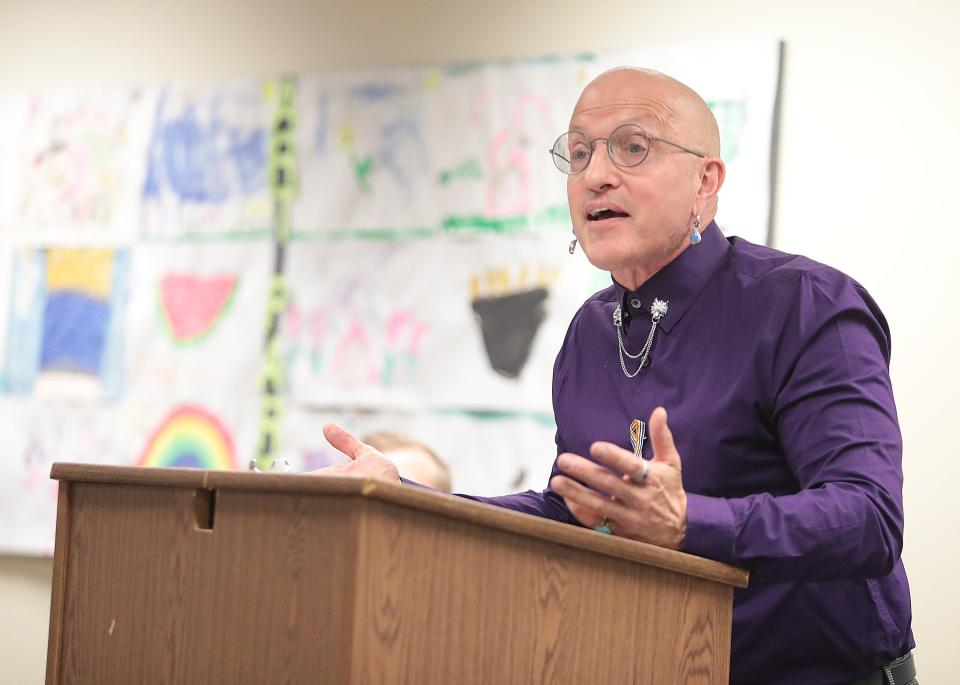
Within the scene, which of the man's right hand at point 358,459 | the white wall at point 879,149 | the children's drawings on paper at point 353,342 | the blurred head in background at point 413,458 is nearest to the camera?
the man's right hand at point 358,459

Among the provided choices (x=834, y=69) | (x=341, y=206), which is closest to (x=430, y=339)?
(x=341, y=206)

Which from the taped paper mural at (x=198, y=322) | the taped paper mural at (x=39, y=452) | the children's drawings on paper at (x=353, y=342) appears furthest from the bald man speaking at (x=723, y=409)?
the taped paper mural at (x=39, y=452)

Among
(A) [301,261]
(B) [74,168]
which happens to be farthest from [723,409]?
(B) [74,168]

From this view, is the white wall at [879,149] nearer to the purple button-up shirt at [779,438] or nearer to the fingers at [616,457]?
the purple button-up shirt at [779,438]

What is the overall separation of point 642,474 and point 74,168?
3.26 meters

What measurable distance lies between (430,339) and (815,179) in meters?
1.24

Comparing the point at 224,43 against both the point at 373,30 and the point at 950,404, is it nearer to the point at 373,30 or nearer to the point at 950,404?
the point at 373,30

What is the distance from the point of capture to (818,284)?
64.2 inches

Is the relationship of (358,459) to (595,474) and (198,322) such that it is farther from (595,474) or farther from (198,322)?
(198,322)

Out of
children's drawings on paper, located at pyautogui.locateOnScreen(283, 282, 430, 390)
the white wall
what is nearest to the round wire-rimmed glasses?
the white wall

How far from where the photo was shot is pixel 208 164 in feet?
12.5

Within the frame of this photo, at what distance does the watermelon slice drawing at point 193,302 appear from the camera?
3.75m

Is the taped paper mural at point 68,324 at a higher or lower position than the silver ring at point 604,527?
higher

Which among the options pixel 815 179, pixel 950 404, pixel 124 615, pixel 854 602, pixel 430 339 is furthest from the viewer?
pixel 430 339
